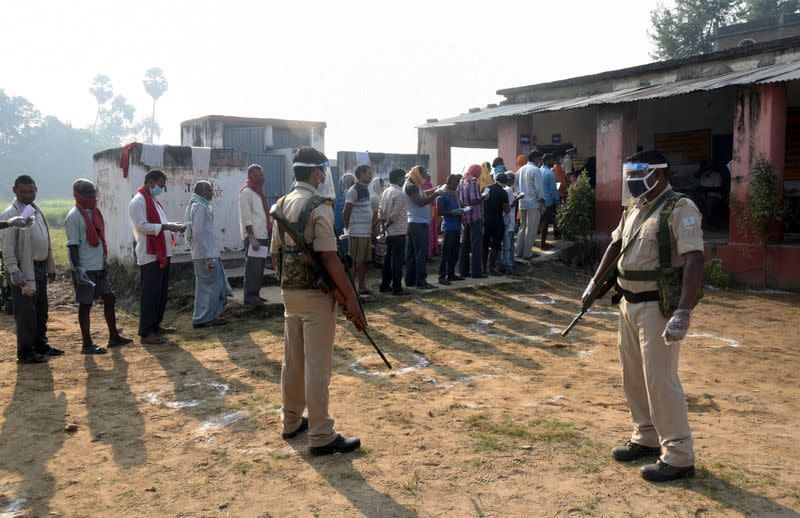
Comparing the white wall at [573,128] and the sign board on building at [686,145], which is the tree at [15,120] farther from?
the sign board on building at [686,145]

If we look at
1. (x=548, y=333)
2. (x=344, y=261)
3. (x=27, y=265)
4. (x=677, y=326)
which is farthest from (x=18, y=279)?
(x=677, y=326)

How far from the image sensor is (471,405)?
5.10m

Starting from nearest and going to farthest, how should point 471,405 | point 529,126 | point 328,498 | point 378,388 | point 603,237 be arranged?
point 328,498
point 471,405
point 378,388
point 603,237
point 529,126

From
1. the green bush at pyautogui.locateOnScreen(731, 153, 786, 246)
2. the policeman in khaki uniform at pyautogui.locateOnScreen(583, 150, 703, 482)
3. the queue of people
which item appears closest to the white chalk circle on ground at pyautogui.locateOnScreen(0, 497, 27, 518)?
the queue of people

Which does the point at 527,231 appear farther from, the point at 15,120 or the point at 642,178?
the point at 15,120

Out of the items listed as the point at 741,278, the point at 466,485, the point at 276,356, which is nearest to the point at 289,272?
the point at 466,485

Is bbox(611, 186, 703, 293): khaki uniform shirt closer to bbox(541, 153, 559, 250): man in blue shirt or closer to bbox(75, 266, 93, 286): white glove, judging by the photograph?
bbox(75, 266, 93, 286): white glove

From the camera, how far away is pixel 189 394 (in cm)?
555

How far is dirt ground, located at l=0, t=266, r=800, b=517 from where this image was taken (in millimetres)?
3562

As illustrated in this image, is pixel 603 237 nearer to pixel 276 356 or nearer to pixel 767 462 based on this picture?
pixel 276 356

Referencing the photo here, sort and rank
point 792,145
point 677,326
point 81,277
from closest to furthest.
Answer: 1. point 677,326
2. point 81,277
3. point 792,145

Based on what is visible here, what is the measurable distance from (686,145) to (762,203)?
17.9ft

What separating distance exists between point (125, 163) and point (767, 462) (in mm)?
9605

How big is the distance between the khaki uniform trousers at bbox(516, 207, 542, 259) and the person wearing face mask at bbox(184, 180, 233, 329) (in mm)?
5401
